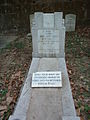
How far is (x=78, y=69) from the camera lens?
502 centimetres

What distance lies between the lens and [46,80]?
361 cm

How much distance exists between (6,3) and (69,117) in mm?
9912

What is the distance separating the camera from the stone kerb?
4934 millimetres

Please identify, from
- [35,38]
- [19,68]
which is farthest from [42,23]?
[19,68]

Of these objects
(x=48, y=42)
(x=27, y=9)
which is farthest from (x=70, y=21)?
(x=48, y=42)

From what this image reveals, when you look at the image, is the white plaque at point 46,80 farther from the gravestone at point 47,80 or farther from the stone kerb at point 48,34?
the stone kerb at point 48,34

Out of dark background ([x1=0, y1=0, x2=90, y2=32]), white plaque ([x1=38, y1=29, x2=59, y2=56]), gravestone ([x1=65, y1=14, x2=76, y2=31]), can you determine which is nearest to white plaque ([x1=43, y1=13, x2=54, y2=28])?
white plaque ([x1=38, y1=29, x2=59, y2=56])

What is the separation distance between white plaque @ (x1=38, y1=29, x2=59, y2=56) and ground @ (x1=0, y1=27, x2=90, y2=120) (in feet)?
2.24

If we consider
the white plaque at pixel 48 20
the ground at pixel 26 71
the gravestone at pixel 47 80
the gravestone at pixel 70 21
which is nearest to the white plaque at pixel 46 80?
the gravestone at pixel 47 80

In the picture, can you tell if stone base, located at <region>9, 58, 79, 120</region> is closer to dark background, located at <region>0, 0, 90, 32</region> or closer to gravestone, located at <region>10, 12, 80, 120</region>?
gravestone, located at <region>10, 12, 80, 120</region>

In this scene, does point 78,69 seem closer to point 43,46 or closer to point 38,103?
point 43,46

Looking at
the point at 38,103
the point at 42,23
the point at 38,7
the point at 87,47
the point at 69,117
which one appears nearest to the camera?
the point at 69,117

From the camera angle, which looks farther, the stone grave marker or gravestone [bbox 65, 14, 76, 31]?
gravestone [bbox 65, 14, 76, 31]

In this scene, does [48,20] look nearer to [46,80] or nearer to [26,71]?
[26,71]
